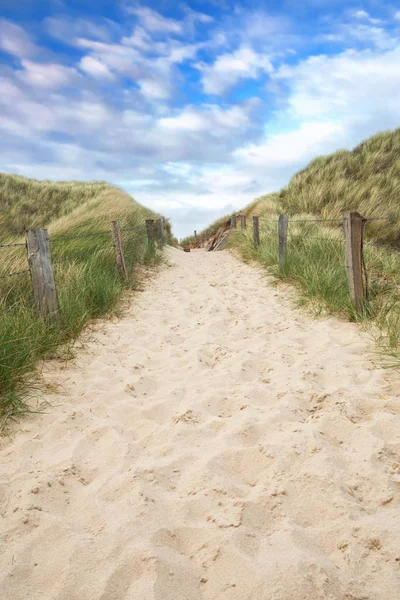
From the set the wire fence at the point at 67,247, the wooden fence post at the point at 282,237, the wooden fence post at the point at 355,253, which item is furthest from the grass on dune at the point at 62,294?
the wooden fence post at the point at 355,253

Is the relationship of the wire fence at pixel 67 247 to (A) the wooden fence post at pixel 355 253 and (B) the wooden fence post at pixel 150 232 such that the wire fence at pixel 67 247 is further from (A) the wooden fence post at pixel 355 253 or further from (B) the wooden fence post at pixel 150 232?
(A) the wooden fence post at pixel 355 253

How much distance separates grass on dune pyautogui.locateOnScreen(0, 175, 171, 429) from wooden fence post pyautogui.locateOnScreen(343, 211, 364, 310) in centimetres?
310

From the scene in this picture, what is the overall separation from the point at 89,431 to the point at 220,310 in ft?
10.4

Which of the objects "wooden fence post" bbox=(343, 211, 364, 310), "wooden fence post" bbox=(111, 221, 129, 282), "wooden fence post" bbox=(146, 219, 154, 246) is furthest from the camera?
"wooden fence post" bbox=(146, 219, 154, 246)

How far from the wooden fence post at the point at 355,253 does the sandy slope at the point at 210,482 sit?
0.82 metres

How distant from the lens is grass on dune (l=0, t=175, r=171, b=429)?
10.3 feet

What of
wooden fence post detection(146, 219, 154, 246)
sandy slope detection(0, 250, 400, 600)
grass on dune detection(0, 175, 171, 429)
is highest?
wooden fence post detection(146, 219, 154, 246)

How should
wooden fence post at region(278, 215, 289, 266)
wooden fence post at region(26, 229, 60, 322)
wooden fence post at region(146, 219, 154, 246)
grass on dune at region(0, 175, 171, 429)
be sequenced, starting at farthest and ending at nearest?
wooden fence post at region(146, 219, 154, 246)
wooden fence post at region(278, 215, 289, 266)
wooden fence post at region(26, 229, 60, 322)
grass on dune at region(0, 175, 171, 429)

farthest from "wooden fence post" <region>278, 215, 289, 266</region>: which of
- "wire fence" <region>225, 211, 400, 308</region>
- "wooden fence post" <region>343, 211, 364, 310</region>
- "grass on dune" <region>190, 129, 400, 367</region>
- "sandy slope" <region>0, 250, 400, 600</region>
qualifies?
"sandy slope" <region>0, 250, 400, 600</region>

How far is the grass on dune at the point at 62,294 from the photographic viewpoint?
3.13 meters

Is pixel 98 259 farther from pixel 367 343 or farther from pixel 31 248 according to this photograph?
pixel 367 343

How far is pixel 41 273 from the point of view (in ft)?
13.8

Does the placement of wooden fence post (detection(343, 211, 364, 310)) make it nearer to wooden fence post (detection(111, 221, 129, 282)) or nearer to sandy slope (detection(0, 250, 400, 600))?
sandy slope (detection(0, 250, 400, 600))

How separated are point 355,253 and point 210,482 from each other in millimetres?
3244
